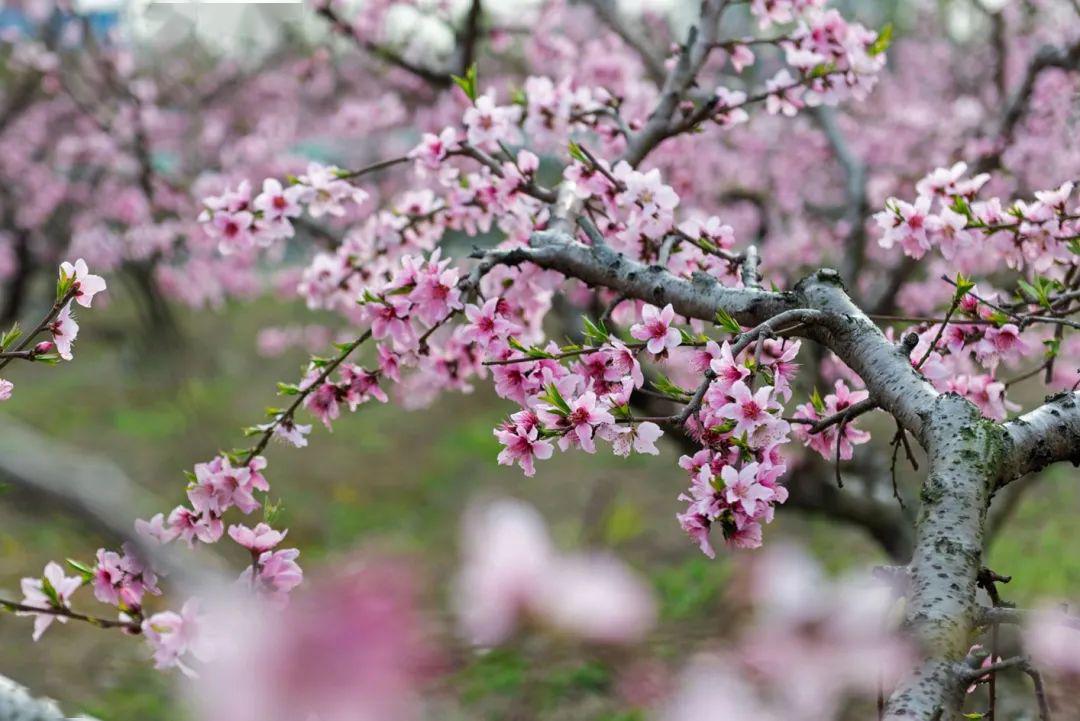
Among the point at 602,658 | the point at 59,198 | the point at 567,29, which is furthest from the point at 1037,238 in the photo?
the point at 59,198

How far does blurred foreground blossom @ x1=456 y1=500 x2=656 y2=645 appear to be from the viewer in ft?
1.82

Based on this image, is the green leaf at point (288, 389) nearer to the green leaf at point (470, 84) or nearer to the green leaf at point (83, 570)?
the green leaf at point (83, 570)

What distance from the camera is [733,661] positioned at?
729 mm

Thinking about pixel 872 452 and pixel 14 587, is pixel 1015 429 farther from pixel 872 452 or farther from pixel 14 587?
pixel 14 587

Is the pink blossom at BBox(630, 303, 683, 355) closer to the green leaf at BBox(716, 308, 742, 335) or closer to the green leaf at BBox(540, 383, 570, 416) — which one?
the green leaf at BBox(716, 308, 742, 335)

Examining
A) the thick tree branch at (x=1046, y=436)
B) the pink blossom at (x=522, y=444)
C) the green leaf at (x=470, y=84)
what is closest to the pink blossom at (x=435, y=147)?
the green leaf at (x=470, y=84)

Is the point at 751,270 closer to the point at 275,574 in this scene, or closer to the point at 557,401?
the point at 557,401

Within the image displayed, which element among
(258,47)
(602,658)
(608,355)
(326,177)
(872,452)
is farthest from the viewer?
(258,47)

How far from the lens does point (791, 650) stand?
0.67m

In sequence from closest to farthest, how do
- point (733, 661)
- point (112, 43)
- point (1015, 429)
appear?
1. point (733, 661)
2. point (1015, 429)
3. point (112, 43)

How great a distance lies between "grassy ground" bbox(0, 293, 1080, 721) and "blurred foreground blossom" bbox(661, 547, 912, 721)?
3.46 ft

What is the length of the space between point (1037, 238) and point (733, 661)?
7.17 ft

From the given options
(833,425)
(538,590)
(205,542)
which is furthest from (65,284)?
(538,590)

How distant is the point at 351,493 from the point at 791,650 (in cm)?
733
